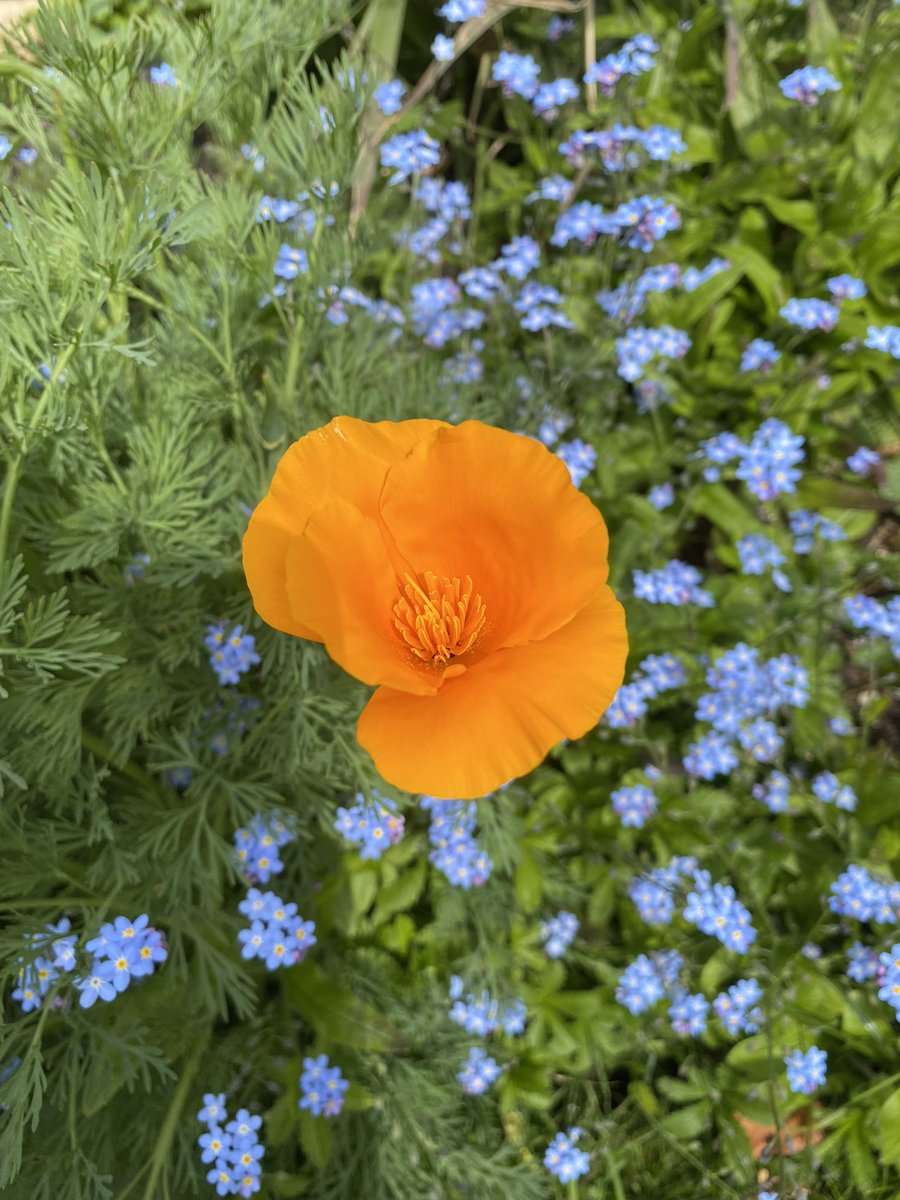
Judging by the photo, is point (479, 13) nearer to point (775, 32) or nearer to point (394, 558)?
point (775, 32)

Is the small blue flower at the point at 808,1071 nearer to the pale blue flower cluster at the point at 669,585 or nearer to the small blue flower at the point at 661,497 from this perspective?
the pale blue flower cluster at the point at 669,585

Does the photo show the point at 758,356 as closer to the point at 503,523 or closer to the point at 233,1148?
the point at 503,523

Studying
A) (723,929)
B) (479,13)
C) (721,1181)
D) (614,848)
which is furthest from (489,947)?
(479,13)

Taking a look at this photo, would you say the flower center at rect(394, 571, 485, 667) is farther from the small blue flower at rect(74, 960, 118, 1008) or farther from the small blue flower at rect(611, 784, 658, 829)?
the small blue flower at rect(611, 784, 658, 829)

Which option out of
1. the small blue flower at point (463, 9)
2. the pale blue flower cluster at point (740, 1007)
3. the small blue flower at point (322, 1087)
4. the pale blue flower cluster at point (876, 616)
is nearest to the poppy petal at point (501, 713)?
the small blue flower at point (322, 1087)

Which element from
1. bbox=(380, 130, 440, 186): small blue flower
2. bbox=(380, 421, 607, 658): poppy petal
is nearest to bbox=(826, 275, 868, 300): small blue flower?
bbox=(380, 130, 440, 186): small blue flower
